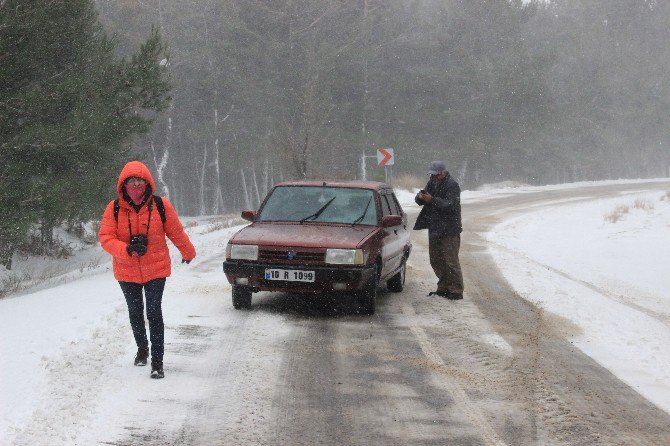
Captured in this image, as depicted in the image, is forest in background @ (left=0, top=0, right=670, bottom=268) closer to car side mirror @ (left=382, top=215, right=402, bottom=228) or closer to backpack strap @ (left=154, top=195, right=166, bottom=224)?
car side mirror @ (left=382, top=215, right=402, bottom=228)

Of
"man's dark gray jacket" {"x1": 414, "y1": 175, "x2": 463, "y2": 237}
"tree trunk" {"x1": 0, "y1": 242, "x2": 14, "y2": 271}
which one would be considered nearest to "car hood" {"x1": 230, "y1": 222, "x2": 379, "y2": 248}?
"man's dark gray jacket" {"x1": 414, "y1": 175, "x2": 463, "y2": 237}

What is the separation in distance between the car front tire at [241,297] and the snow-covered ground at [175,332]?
0.17m

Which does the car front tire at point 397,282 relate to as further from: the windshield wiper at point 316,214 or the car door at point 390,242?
the windshield wiper at point 316,214

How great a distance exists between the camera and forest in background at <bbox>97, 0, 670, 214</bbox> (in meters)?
44.4

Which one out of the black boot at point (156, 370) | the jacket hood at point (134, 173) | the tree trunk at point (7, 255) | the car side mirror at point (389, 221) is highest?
the jacket hood at point (134, 173)

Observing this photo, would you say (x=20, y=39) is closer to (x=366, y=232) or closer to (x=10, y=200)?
(x=10, y=200)

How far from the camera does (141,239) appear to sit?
584 centimetres

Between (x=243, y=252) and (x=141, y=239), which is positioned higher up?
(x=141, y=239)

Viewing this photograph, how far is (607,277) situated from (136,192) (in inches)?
424

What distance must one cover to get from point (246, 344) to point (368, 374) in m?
1.48

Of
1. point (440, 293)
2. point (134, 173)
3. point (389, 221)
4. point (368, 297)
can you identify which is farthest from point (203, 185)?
point (134, 173)

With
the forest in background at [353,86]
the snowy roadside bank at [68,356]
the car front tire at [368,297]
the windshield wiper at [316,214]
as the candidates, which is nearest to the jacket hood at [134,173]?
the snowy roadside bank at [68,356]

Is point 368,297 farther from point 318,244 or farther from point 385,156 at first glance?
point 385,156

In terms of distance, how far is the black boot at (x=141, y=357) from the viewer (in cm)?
645
